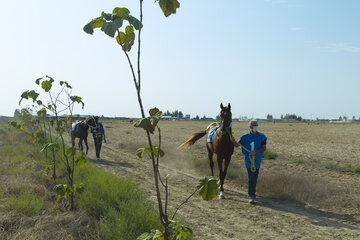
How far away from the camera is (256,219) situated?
560cm

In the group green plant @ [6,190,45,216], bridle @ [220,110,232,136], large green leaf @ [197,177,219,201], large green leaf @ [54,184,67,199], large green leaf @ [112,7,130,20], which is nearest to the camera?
large green leaf @ [112,7,130,20]

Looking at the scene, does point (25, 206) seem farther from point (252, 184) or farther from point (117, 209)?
point (252, 184)

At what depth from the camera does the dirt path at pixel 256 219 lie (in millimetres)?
4858

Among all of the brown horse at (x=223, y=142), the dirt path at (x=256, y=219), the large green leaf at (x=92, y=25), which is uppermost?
the large green leaf at (x=92, y=25)

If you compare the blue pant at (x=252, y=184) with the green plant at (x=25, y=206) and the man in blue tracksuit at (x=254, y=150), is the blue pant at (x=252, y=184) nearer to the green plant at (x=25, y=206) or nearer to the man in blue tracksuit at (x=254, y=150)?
the man in blue tracksuit at (x=254, y=150)

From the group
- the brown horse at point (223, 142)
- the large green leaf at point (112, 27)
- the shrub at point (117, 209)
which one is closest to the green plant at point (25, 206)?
the shrub at point (117, 209)

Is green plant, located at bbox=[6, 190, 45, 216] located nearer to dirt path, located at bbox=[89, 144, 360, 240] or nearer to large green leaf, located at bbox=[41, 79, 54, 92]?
large green leaf, located at bbox=[41, 79, 54, 92]

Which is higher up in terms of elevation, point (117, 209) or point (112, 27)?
point (112, 27)

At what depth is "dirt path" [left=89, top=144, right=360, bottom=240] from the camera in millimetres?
4858

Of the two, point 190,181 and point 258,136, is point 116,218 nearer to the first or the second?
point 258,136

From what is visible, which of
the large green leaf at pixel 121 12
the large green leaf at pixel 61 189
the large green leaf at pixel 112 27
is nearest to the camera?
the large green leaf at pixel 112 27

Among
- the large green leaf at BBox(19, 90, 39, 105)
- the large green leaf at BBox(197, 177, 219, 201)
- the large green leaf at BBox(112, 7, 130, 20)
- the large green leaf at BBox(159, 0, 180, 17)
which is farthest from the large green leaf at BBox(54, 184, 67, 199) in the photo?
the large green leaf at BBox(159, 0, 180, 17)

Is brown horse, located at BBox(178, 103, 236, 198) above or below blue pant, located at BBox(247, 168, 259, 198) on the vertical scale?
above

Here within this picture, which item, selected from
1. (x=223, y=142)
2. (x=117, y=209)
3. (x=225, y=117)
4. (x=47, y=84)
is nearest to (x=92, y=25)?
(x=47, y=84)
